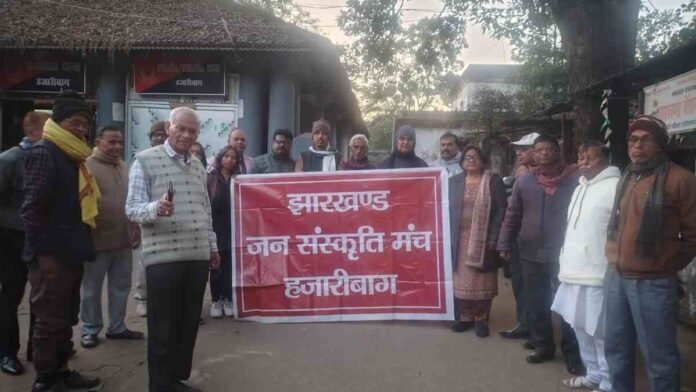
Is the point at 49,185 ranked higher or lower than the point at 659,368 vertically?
higher

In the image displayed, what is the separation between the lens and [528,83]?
56.3 feet

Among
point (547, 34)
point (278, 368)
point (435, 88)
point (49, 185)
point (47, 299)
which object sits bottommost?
point (278, 368)

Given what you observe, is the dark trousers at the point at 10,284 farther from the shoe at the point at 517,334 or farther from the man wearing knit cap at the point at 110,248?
the shoe at the point at 517,334

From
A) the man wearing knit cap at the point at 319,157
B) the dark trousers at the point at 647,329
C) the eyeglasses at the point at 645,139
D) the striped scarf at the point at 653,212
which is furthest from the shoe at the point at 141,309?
the eyeglasses at the point at 645,139

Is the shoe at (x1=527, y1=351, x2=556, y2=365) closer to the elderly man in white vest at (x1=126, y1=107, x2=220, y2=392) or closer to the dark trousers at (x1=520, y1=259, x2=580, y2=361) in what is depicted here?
the dark trousers at (x1=520, y1=259, x2=580, y2=361)

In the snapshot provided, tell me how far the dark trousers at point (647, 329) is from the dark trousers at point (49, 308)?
3350 millimetres

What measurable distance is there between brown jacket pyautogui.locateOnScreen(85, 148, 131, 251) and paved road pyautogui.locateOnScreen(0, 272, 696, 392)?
2.77ft

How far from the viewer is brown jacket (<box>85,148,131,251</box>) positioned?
14.7 feet

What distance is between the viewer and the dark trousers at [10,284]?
3.92 metres

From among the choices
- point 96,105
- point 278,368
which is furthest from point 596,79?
point 96,105

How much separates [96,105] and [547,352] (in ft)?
32.4

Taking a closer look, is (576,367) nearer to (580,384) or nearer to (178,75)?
(580,384)

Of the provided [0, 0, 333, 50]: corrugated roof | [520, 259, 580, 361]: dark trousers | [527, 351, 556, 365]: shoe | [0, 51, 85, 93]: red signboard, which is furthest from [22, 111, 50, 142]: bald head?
[0, 51, 85, 93]: red signboard

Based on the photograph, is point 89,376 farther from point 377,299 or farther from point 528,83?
point 528,83
